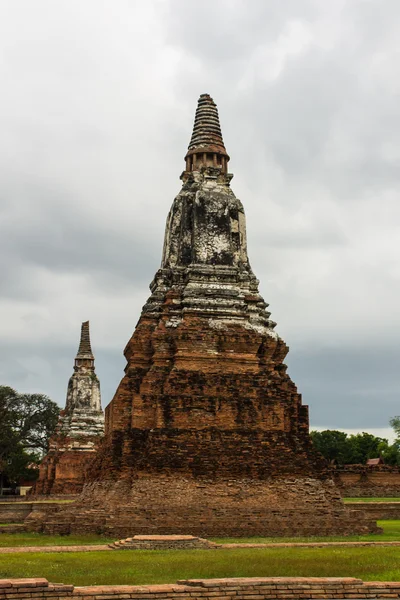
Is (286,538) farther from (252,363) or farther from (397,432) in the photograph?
(397,432)

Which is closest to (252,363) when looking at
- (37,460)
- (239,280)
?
(239,280)

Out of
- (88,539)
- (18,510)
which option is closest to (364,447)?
(18,510)

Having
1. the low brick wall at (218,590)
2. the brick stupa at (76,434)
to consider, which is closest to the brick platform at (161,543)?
the low brick wall at (218,590)

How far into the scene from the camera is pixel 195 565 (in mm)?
13906

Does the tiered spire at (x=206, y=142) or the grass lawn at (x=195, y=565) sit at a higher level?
the tiered spire at (x=206, y=142)

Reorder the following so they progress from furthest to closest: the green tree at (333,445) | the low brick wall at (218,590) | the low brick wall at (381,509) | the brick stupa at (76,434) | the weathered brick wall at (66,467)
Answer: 1. the green tree at (333,445)
2. the brick stupa at (76,434)
3. the weathered brick wall at (66,467)
4. the low brick wall at (381,509)
5. the low brick wall at (218,590)

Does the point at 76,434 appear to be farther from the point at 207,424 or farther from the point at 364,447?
the point at 364,447

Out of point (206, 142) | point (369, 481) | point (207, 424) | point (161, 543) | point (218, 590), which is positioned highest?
point (206, 142)

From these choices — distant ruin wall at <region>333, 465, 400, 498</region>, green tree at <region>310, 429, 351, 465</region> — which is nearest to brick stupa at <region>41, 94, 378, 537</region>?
distant ruin wall at <region>333, 465, 400, 498</region>

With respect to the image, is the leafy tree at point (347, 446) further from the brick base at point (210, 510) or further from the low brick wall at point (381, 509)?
the brick base at point (210, 510)

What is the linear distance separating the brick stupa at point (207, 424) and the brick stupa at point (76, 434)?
18.2m

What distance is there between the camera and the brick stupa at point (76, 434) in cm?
4269

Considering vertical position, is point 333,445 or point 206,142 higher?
point 206,142

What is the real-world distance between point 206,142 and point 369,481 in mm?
24909
